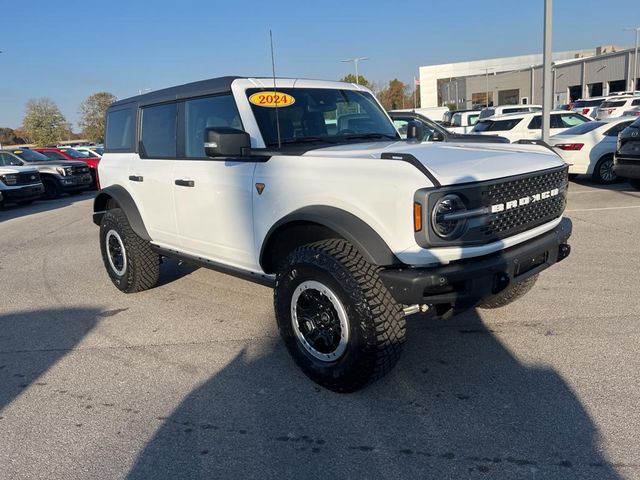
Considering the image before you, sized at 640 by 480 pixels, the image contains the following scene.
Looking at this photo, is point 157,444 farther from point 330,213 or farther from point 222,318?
point 222,318

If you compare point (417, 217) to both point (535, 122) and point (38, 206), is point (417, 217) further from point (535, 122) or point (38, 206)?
point (38, 206)

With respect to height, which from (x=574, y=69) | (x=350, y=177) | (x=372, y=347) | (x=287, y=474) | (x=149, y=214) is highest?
(x=574, y=69)

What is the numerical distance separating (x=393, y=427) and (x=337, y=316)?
729 mm

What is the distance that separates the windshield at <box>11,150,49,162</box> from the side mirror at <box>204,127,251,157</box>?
57.1ft

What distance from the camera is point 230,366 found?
3.95 meters

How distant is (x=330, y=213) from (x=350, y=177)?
25 centimetres

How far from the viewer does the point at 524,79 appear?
70.6 metres

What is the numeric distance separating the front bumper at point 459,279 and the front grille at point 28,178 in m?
15.4

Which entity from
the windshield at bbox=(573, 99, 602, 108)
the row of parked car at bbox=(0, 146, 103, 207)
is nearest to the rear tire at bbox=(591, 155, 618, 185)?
the row of parked car at bbox=(0, 146, 103, 207)

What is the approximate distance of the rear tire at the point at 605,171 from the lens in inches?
468

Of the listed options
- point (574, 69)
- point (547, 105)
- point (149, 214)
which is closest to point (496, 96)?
point (574, 69)

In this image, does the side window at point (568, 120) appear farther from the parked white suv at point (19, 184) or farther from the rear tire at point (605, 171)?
the parked white suv at point (19, 184)

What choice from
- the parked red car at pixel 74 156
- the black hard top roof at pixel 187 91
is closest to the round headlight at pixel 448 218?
the black hard top roof at pixel 187 91

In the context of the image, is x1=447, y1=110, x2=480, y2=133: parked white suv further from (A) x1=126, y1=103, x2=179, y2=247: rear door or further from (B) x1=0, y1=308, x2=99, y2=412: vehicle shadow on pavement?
(B) x1=0, y1=308, x2=99, y2=412: vehicle shadow on pavement
